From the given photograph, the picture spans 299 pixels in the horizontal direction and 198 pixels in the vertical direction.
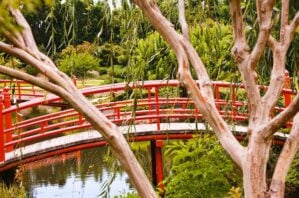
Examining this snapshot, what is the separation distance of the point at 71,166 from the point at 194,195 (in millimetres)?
6257

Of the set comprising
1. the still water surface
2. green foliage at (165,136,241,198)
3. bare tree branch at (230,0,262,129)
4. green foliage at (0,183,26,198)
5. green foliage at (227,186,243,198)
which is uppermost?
bare tree branch at (230,0,262,129)

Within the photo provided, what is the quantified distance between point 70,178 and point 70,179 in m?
0.09

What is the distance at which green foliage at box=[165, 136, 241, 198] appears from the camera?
18.8 ft

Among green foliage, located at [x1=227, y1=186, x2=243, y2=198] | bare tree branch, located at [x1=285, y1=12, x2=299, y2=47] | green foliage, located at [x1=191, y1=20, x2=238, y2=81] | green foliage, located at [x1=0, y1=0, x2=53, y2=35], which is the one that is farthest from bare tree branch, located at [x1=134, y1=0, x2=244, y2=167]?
green foliage, located at [x1=227, y1=186, x2=243, y2=198]

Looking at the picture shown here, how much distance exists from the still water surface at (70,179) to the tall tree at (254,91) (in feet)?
19.6

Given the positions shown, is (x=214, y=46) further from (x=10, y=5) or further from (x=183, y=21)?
(x=10, y=5)

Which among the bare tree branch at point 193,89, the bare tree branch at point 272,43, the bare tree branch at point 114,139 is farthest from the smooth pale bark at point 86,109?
the bare tree branch at point 272,43

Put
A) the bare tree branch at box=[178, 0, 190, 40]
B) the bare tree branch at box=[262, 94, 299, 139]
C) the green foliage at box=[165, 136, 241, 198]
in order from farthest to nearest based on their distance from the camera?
the green foliage at box=[165, 136, 241, 198]
the bare tree branch at box=[178, 0, 190, 40]
the bare tree branch at box=[262, 94, 299, 139]

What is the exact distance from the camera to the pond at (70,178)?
937cm

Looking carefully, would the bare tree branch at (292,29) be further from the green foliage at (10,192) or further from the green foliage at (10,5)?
the green foliage at (10,192)

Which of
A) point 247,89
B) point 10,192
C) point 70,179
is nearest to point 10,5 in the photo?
point 247,89

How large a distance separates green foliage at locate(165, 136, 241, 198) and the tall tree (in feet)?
9.14

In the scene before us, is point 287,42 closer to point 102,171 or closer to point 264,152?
point 264,152

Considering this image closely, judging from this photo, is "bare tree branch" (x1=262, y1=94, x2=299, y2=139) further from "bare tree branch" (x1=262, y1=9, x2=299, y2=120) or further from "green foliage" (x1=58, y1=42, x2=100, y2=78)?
"green foliage" (x1=58, y1=42, x2=100, y2=78)
